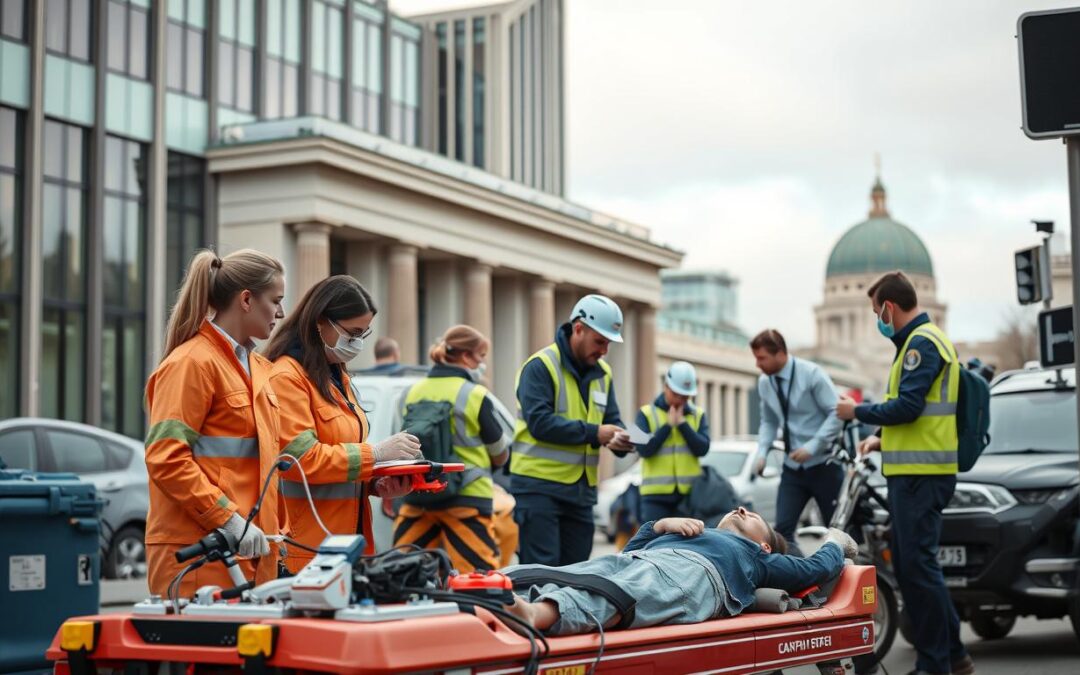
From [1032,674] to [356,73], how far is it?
164ft

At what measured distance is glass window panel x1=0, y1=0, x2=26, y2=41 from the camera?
1652 inches

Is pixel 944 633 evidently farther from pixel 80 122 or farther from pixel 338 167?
pixel 338 167

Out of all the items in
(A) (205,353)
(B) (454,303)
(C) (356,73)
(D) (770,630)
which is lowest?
(D) (770,630)

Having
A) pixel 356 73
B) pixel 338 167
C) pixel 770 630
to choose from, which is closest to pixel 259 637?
pixel 770 630

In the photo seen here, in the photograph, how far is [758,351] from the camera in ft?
37.8

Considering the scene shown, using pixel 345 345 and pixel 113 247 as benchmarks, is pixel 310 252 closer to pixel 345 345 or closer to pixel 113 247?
pixel 113 247

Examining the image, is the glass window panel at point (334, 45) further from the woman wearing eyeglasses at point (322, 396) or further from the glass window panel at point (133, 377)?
the woman wearing eyeglasses at point (322, 396)

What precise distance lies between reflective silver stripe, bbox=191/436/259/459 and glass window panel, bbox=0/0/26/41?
3895 cm

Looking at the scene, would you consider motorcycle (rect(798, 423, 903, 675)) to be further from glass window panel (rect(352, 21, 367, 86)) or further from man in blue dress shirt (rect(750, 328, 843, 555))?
glass window panel (rect(352, 21, 367, 86))

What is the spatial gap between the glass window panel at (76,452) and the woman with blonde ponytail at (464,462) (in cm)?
814

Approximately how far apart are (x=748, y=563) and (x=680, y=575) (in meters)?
0.54

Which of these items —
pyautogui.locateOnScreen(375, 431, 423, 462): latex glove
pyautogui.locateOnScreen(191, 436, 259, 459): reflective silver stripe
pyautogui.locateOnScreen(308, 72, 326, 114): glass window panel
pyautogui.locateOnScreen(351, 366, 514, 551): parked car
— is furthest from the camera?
pyautogui.locateOnScreen(308, 72, 326, 114): glass window panel

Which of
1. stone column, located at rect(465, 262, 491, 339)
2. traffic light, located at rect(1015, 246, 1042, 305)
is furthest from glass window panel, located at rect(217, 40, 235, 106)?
traffic light, located at rect(1015, 246, 1042, 305)

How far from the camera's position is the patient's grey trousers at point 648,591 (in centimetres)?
560
